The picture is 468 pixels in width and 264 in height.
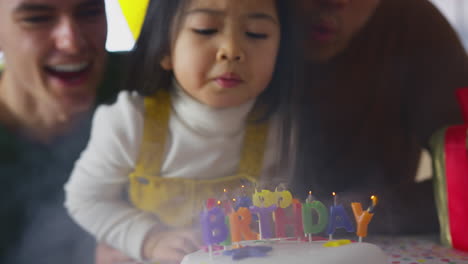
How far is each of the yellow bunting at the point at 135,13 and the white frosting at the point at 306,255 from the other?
1.13 feet

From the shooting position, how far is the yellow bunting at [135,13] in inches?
28.7

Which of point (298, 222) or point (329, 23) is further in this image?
point (329, 23)

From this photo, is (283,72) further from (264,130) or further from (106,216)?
(106,216)

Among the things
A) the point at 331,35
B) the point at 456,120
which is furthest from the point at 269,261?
the point at 456,120

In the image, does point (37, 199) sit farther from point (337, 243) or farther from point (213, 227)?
point (337, 243)

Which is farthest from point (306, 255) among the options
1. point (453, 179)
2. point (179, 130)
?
point (453, 179)

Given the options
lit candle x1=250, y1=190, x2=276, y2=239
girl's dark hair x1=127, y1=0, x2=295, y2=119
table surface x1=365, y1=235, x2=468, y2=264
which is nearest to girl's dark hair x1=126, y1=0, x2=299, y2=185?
girl's dark hair x1=127, y1=0, x2=295, y2=119

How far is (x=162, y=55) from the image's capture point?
2.44 ft

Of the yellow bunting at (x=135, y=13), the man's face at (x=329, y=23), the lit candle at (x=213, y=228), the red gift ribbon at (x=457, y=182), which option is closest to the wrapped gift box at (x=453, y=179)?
the red gift ribbon at (x=457, y=182)

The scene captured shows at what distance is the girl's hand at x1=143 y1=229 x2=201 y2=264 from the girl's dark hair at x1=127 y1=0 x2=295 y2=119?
0.22 metres

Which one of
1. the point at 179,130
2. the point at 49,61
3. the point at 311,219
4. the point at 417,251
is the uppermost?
the point at 49,61

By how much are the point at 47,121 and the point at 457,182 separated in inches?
27.2

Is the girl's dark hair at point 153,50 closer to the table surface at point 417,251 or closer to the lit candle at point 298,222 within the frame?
the lit candle at point 298,222

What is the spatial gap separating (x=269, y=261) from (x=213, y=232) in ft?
0.28
